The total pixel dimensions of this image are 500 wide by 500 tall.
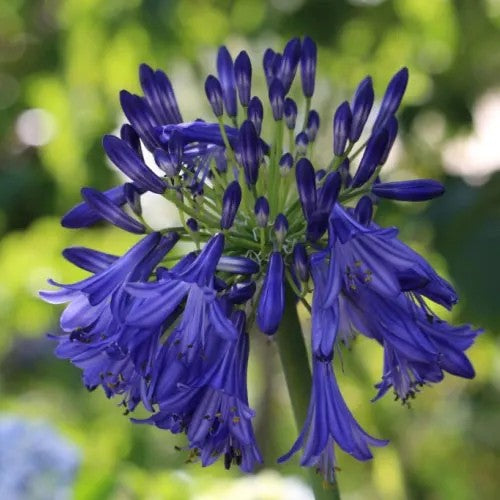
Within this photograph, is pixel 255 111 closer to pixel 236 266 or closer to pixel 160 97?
pixel 160 97

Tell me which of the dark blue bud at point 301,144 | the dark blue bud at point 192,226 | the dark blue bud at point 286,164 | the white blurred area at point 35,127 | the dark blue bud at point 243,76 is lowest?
the white blurred area at point 35,127

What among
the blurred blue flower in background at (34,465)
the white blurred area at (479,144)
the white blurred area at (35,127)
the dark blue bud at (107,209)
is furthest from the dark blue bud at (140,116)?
the white blurred area at (35,127)

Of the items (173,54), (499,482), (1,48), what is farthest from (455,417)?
(1,48)

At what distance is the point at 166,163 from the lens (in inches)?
52.0

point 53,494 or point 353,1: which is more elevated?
point 353,1

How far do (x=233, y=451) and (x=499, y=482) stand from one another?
3142 millimetres

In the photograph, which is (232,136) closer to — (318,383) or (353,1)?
(318,383)

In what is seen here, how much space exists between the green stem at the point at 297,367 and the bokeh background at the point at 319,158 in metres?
1.02

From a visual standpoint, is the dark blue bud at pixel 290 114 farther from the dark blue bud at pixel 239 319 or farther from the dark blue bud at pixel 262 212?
the dark blue bud at pixel 239 319

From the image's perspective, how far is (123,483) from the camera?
232 cm

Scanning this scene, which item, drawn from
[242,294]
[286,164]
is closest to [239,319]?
[242,294]

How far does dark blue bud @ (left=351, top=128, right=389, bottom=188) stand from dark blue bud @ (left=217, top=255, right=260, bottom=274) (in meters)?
0.20

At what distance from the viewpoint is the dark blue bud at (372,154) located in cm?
131

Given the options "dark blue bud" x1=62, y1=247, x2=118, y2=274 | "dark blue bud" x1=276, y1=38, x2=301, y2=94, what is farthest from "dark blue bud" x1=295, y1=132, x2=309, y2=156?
"dark blue bud" x1=62, y1=247, x2=118, y2=274
